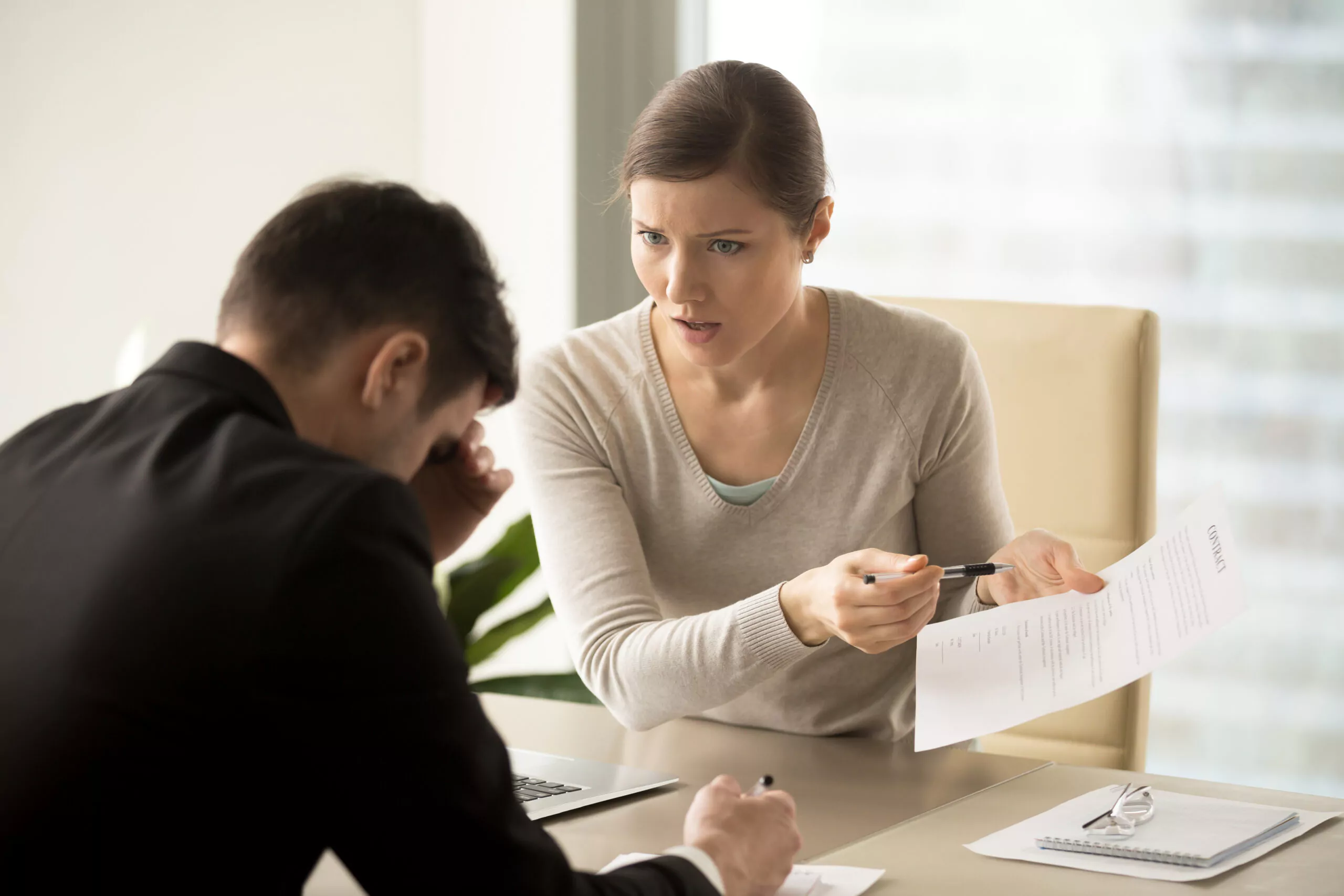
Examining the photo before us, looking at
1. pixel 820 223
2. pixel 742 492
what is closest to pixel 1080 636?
pixel 742 492

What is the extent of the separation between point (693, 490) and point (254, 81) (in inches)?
71.9

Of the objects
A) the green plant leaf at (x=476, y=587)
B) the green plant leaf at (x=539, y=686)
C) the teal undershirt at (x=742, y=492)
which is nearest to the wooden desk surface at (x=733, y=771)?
the teal undershirt at (x=742, y=492)

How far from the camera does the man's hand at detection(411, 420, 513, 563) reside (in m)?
1.15

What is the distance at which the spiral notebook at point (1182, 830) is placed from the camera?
3.53 feet

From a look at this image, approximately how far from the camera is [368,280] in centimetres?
86

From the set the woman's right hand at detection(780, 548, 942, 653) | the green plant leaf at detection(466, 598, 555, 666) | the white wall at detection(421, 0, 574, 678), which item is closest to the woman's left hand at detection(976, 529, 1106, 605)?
the woman's right hand at detection(780, 548, 942, 653)

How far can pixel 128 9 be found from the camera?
2.79 meters

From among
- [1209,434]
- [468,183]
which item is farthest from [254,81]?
[1209,434]

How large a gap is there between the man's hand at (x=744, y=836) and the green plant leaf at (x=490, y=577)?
4.70 ft

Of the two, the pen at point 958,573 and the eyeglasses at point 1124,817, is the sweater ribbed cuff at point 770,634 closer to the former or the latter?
the pen at point 958,573

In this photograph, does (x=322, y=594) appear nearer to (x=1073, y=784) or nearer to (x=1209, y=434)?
(x=1073, y=784)

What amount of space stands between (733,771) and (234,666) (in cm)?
73

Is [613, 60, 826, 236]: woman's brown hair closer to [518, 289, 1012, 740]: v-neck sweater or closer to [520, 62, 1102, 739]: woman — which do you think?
[520, 62, 1102, 739]: woman

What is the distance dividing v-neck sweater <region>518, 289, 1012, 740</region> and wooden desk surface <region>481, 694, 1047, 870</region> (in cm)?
11
